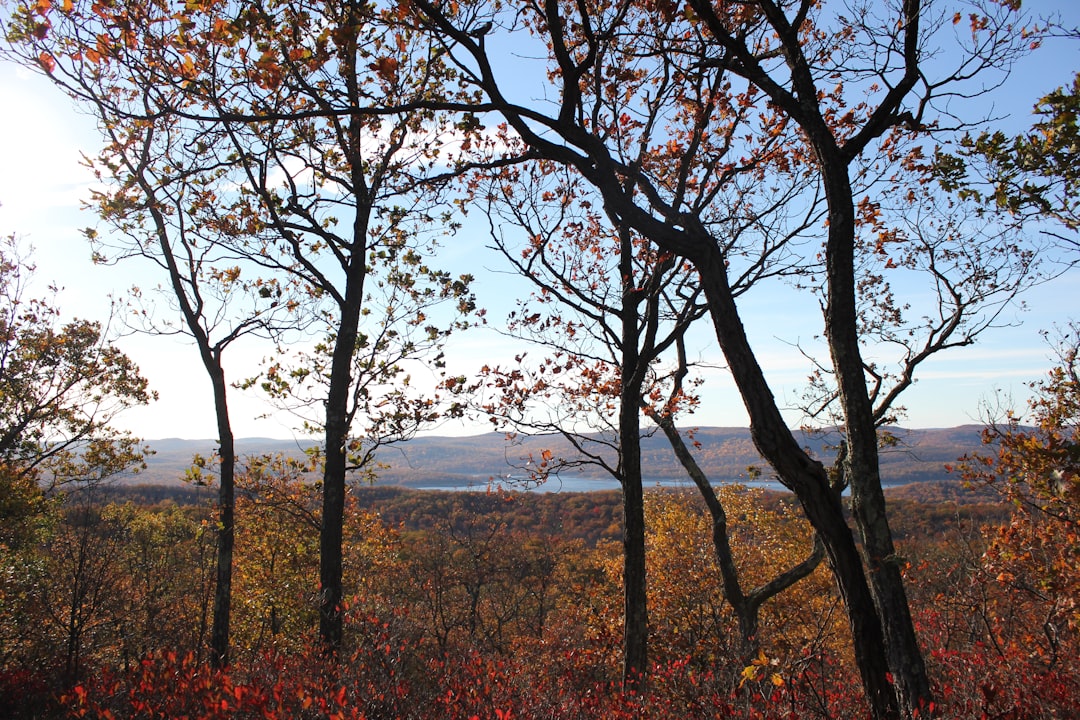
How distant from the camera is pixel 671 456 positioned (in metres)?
12.0

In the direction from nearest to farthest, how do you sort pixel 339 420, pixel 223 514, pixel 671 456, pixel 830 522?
pixel 830 522
pixel 339 420
pixel 223 514
pixel 671 456

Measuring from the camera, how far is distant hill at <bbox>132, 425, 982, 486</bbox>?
9.21m

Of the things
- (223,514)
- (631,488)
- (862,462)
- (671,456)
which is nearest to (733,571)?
(671,456)

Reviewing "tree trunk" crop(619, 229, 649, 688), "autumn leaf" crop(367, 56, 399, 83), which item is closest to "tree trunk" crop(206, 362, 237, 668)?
"tree trunk" crop(619, 229, 649, 688)

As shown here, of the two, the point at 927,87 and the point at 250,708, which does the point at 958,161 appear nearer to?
the point at 927,87

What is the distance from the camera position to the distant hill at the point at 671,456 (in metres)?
9.21

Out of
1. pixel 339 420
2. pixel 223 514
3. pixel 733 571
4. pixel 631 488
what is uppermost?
pixel 339 420

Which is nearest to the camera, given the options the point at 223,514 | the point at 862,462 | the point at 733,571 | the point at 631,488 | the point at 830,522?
the point at 830,522

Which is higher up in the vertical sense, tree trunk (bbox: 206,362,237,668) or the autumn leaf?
the autumn leaf

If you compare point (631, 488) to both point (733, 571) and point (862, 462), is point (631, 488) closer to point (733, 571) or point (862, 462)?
point (733, 571)

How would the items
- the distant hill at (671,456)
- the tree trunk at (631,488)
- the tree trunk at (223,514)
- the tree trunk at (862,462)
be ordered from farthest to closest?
1. the tree trunk at (223,514)
2. the distant hill at (671,456)
3. the tree trunk at (631,488)
4. the tree trunk at (862,462)

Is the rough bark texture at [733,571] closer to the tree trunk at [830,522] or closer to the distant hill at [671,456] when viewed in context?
the distant hill at [671,456]

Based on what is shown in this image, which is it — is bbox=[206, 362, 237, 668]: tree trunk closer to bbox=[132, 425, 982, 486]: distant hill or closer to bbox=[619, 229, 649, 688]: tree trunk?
bbox=[132, 425, 982, 486]: distant hill

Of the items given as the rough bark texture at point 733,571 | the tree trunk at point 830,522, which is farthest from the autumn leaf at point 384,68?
the rough bark texture at point 733,571
